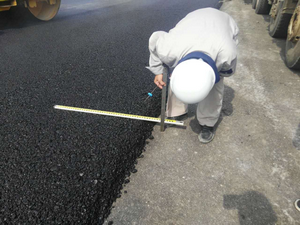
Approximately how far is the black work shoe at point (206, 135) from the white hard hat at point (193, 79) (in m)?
0.78

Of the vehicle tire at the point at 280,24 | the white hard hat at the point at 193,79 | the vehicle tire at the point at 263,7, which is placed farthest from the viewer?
the vehicle tire at the point at 263,7

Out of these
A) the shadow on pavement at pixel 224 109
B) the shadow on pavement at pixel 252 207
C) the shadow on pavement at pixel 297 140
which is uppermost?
the shadow on pavement at pixel 252 207

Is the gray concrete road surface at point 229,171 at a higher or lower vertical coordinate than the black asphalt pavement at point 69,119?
lower

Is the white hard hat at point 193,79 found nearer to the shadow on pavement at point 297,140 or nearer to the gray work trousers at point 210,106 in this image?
the gray work trousers at point 210,106

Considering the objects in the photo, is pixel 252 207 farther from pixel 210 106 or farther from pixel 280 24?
pixel 280 24

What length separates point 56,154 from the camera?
2.00 meters

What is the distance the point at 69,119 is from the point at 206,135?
1539mm

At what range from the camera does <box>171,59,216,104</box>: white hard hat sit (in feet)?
5.14

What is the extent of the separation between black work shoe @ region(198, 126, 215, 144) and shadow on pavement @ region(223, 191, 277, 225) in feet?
2.12

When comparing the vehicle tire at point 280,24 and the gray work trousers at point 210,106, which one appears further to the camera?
the vehicle tire at point 280,24

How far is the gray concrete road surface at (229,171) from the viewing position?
66.2 inches

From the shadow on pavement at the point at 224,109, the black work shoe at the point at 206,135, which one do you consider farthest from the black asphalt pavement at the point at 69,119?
the black work shoe at the point at 206,135

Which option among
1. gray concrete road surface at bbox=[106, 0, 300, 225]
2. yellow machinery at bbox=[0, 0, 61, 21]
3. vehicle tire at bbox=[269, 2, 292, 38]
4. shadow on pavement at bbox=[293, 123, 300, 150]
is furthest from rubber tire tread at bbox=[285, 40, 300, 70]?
yellow machinery at bbox=[0, 0, 61, 21]

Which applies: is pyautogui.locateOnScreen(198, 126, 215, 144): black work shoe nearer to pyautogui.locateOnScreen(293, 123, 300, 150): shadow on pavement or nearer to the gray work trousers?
the gray work trousers
